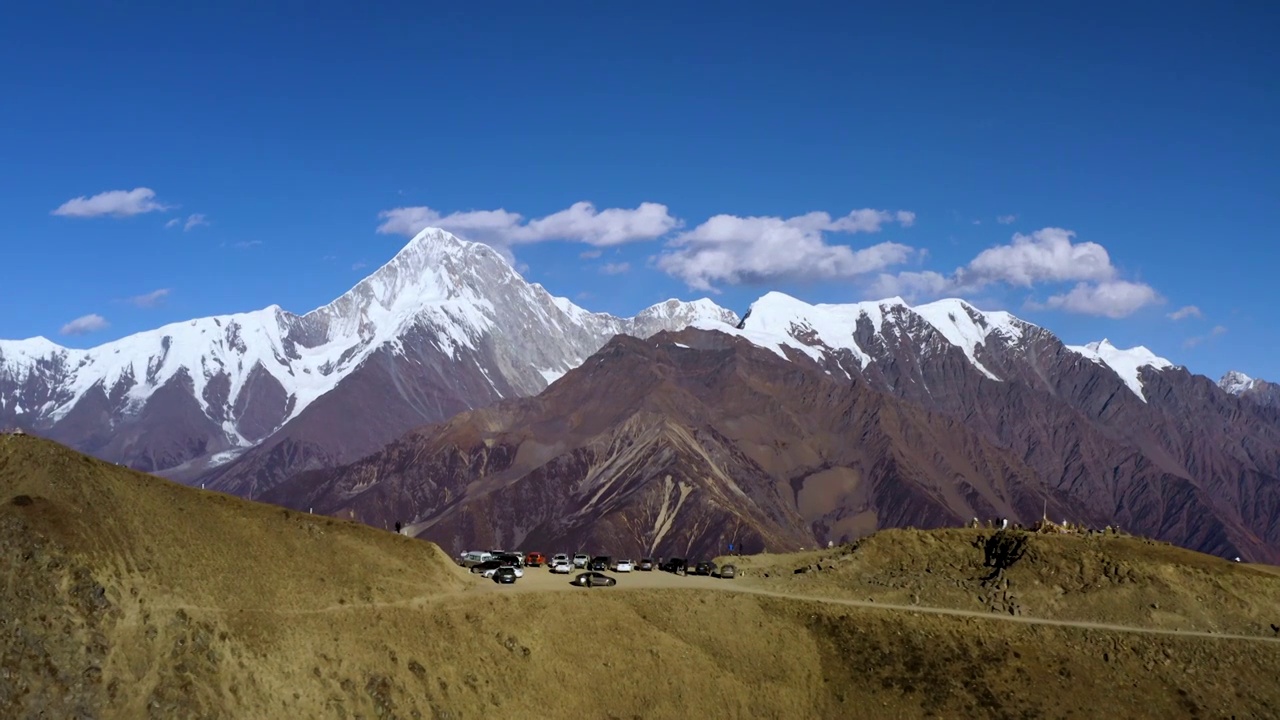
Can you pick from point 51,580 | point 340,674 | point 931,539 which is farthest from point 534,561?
point 51,580

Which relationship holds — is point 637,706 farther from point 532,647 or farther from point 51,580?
point 51,580

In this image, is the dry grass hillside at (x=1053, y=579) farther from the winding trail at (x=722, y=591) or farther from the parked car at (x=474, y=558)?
the parked car at (x=474, y=558)

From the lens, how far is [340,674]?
85.8 metres

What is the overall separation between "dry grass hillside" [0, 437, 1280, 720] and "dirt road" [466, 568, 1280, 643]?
2.32 ft

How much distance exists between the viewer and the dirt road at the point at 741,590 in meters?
107

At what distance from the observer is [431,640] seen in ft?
305

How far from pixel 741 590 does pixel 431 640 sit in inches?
1363

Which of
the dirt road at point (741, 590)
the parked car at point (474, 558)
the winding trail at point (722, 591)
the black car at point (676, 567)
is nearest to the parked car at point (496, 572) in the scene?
the dirt road at point (741, 590)

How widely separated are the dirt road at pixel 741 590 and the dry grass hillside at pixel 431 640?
Answer: 0.71 meters

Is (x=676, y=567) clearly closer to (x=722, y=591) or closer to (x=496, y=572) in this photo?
(x=722, y=591)

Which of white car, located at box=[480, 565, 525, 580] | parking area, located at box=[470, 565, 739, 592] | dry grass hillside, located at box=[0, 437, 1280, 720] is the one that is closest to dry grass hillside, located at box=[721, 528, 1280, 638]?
dry grass hillside, located at box=[0, 437, 1280, 720]

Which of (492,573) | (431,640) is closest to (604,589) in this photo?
(492,573)

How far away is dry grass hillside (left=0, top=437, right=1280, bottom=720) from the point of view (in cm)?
7781

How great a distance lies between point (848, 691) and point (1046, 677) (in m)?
15.8
